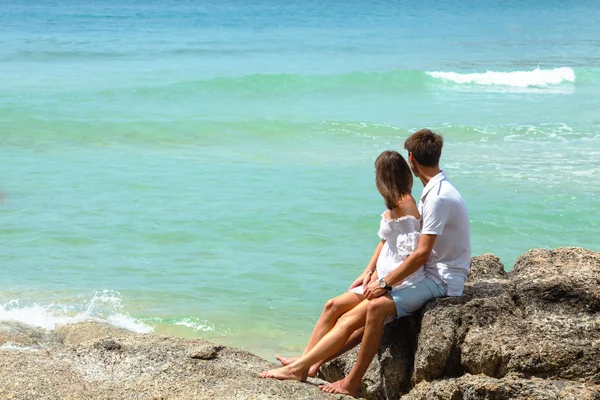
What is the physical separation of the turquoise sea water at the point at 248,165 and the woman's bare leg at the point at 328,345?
2.45 metres

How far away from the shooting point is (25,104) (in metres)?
20.3

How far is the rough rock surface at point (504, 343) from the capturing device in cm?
420

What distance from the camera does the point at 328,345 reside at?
4.91 meters

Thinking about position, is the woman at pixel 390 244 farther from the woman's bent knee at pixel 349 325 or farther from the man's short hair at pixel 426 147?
the man's short hair at pixel 426 147

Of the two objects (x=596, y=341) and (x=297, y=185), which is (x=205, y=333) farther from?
(x=297, y=185)

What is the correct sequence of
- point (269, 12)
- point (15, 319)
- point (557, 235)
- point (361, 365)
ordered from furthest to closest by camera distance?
point (269, 12) < point (557, 235) < point (15, 319) < point (361, 365)

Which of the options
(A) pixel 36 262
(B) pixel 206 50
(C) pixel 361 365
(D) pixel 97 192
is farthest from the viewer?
(B) pixel 206 50

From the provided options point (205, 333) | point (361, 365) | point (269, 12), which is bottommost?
point (205, 333)

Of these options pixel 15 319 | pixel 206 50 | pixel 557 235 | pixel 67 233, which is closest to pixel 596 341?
pixel 15 319

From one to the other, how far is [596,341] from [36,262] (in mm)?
6763

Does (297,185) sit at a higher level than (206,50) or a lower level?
lower

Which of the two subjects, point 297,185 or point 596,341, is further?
point 297,185

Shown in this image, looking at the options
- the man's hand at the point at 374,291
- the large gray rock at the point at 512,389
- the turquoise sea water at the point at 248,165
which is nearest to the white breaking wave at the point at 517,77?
the turquoise sea water at the point at 248,165

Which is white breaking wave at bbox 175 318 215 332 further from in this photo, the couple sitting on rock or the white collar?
the white collar
